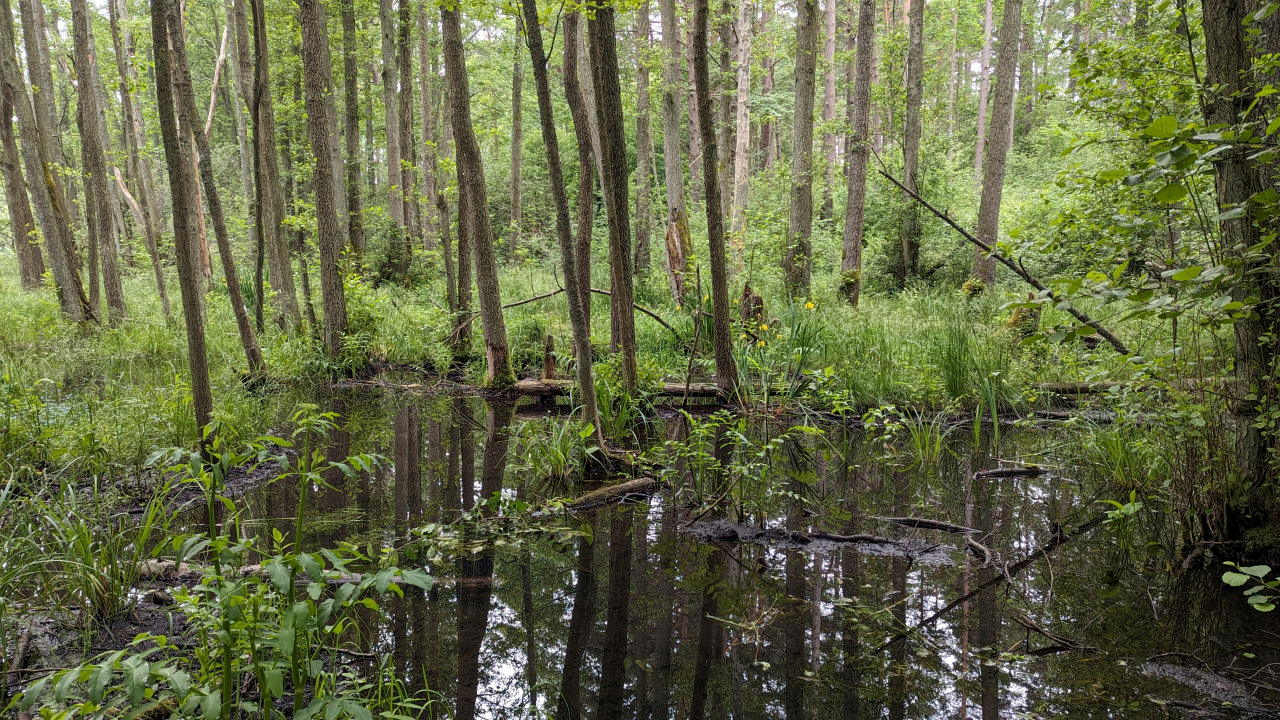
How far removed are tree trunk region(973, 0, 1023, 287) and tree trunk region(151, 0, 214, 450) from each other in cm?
1210

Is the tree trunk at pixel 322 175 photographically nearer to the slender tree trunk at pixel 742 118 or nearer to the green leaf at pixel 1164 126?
the slender tree trunk at pixel 742 118

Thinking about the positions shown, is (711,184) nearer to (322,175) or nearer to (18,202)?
(322,175)

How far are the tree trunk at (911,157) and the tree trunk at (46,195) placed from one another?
14805 millimetres

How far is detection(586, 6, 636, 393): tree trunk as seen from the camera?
20.1 feet

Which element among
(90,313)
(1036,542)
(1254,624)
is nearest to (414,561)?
(1036,542)

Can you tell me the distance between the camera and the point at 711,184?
666cm

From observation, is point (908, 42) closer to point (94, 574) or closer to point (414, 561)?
point (414, 561)

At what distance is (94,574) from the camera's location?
10.3ft

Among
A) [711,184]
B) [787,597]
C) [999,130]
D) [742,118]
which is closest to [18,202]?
[711,184]

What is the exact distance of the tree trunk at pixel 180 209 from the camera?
4512 millimetres

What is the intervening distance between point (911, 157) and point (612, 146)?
11231 mm

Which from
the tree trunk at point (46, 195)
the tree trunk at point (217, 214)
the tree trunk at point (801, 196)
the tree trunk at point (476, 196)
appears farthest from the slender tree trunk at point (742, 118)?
the tree trunk at point (46, 195)

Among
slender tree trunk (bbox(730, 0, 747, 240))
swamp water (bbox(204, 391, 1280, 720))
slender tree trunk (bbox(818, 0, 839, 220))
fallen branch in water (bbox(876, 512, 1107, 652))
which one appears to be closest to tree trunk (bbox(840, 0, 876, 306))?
slender tree trunk (bbox(730, 0, 747, 240))

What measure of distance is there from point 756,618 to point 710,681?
1.85 feet
